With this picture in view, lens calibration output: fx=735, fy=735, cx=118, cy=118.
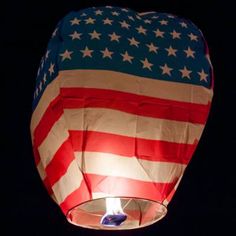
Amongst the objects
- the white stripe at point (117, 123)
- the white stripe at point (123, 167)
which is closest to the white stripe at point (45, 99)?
the white stripe at point (117, 123)

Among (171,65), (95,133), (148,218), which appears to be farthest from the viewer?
(148,218)

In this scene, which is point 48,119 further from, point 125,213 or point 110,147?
point 125,213

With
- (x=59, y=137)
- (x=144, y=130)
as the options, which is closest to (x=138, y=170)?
(x=144, y=130)

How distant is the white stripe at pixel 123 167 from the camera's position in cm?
271

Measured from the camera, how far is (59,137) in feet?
9.14

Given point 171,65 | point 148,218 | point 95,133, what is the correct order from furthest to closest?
1. point 148,218
2. point 171,65
3. point 95,133

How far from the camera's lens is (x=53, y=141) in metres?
2.84

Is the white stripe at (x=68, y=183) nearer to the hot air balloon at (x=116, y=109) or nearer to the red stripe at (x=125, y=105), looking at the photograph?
the hot air balloon at (x=116, y=109)

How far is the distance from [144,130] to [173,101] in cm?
18

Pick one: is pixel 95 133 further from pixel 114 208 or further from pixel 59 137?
pixel 114 208

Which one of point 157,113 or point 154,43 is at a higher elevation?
point 154,43

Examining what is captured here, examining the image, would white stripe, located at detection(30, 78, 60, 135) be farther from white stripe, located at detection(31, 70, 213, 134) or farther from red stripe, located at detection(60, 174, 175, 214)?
red stripe, located at detection(60, 174, 175, 214)

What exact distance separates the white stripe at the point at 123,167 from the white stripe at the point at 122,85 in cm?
25

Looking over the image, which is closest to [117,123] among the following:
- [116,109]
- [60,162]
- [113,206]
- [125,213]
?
[116,109]
